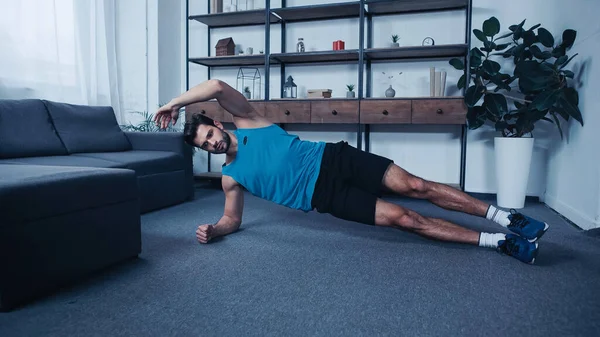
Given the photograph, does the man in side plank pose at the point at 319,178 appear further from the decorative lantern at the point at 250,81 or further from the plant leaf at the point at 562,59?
the decorative lantern at the point at 250,81

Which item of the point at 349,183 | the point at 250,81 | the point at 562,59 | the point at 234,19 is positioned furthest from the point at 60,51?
the point at 562,59

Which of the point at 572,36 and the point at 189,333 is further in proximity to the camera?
the point at 572,36

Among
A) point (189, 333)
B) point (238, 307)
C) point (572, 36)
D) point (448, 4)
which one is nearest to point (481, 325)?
point (238, 307)

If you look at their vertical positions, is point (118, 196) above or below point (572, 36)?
below

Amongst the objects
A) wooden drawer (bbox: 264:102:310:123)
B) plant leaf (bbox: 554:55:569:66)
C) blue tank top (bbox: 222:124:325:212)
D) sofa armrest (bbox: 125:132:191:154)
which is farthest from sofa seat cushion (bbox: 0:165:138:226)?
plant leaf (bbox: 554:55:569:66)

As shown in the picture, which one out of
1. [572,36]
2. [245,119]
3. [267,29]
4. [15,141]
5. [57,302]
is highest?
[267,29]

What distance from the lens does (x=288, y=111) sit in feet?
11.6

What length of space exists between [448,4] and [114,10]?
3.07 m

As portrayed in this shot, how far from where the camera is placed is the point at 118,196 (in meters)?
1.64

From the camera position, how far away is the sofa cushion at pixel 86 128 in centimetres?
282

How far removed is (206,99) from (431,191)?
1.20 metres

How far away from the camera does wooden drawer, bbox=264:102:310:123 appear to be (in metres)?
3.49

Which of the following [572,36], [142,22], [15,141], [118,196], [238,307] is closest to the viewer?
[238,307]

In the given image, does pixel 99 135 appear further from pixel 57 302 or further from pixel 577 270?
pixel 577 270
